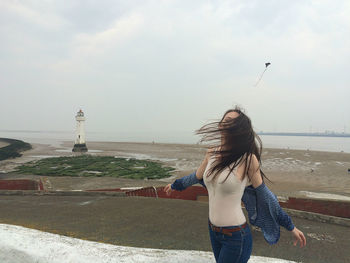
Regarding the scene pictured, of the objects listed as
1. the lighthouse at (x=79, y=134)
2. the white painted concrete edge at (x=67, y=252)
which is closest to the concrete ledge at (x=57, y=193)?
the white painted concrete edge at (x=67, y=252)

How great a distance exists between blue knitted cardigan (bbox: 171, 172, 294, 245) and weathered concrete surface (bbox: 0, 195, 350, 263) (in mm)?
2299

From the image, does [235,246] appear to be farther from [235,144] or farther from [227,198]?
[235,144]

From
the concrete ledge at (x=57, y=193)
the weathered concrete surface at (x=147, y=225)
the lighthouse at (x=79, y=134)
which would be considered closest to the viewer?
the weathered concrete surface at (x=147, y=225)

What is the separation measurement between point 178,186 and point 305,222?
498 centimetres

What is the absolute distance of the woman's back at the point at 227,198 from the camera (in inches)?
73.3

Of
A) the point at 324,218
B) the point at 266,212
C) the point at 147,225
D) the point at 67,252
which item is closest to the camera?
the point at 266,212

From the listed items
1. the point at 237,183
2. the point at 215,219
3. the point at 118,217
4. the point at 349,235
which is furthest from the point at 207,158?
the point at 349,235

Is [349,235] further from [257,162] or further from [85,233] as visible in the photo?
[85,233]

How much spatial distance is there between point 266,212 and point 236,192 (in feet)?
1.13

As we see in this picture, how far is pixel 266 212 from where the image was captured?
77.5 inches

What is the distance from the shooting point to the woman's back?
1861 millimetres

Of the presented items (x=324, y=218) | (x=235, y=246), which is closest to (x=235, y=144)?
(x=235, y=246)

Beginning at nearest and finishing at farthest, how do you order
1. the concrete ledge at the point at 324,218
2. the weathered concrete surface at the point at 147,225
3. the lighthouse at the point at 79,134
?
the weathered concrete surface at the point at 147,225 → the concrete ledge at the point at 324,218 → the lighthouse at the point at 79,134

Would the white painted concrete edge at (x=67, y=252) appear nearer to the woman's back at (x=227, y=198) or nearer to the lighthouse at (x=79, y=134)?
the woman's back at (x=227, y=198)
